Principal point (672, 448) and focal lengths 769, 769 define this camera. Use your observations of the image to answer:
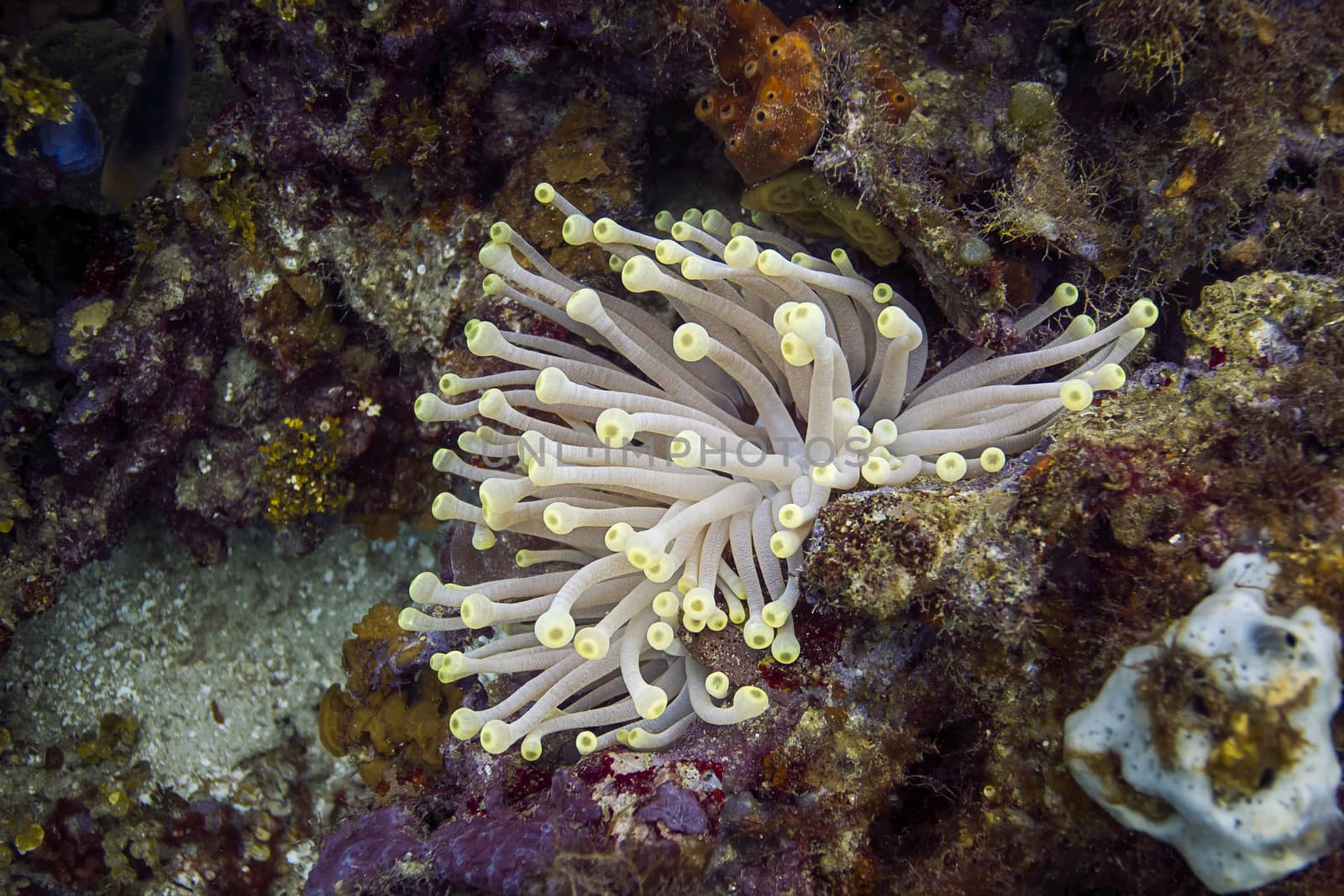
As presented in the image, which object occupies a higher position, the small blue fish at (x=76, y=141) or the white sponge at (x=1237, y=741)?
the small blue fish at (x=76, y=141)

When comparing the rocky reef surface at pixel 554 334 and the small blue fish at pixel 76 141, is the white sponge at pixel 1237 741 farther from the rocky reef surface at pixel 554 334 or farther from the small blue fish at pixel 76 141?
the small blue fish at pixel 76 141

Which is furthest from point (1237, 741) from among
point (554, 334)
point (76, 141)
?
point (76, 141)

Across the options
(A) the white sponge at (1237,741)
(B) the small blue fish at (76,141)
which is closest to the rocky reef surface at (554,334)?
(B) the small blue fish at (76,141)

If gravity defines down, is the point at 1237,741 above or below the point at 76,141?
below

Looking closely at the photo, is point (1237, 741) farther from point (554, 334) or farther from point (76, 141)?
point (76, 141)

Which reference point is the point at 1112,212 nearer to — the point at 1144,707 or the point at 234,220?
the point at 1144,707

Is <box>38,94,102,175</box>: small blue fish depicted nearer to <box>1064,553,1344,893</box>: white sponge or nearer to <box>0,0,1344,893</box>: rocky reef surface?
<box>0,0,1344,893</box>: rocky reef surface
